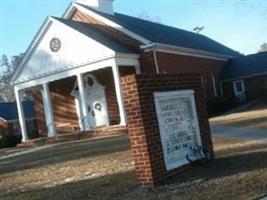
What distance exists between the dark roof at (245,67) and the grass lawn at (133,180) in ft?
84.9

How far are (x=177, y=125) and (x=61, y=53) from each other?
20301 mm

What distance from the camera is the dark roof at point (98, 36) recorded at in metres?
29.0

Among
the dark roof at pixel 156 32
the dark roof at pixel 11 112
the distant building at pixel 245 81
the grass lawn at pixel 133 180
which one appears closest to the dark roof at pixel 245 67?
the distant building at pixel 245 81

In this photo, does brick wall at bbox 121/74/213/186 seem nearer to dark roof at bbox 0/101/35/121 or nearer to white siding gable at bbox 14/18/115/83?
white siding gable at bbox 14/18/115/83

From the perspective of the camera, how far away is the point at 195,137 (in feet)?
37.9

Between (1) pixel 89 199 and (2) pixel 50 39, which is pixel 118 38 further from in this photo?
(1) pixel 89 199

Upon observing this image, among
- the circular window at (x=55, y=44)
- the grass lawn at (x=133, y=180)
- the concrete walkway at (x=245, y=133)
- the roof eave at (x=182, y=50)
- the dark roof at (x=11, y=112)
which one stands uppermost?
the circular window at (x=55, y=44)

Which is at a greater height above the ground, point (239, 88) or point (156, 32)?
point (156, 32)

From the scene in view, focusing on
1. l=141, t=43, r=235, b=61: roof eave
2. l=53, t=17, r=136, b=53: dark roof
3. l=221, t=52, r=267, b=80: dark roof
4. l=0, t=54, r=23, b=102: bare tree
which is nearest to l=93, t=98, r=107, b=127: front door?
l=53, t=17, r=136, b=53: dark roof

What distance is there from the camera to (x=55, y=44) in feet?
101

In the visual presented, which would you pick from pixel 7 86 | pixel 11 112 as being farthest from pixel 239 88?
pixel 7 86

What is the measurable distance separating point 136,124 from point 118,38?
71.9 ft

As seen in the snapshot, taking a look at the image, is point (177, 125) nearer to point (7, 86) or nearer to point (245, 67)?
point (245, 67)

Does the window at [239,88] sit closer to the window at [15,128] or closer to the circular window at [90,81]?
the circular window at [90,81]
